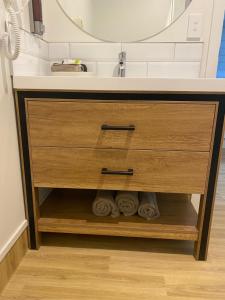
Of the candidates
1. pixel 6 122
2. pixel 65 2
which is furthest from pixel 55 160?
pixel 65 2

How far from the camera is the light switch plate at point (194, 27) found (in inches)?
44.1

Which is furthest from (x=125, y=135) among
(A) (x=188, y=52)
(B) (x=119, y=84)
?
(A) (x=188, y=52)

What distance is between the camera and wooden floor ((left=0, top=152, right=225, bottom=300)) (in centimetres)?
78

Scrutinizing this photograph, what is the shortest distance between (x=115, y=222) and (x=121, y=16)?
38.8 inches

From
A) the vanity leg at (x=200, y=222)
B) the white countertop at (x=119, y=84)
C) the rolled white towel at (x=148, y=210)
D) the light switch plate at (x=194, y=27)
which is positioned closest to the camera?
the white countertop at (x=119, y=84)

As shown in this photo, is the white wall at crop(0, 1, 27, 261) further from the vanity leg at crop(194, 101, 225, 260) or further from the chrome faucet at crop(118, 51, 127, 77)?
the vanity leg at crop(194, 101, 225, 260)

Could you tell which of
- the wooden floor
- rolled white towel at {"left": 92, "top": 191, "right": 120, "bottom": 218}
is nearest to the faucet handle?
rolled white towel at {"left": 92, "top": 191, "right": 120, "bottom": 218}

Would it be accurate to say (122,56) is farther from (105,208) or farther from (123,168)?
(105,208)

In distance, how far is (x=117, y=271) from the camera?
879 millimetres

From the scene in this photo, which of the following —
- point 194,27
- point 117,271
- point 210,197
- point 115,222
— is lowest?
point 117,271

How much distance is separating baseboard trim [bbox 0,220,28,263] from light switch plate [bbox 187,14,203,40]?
3.78 feet

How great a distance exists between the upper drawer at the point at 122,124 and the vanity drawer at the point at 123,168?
0.03 m

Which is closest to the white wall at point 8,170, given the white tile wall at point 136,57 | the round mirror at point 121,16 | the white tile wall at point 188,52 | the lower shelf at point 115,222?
the lower shelf at point 115,222

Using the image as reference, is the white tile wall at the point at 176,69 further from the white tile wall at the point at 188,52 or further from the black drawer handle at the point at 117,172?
the black drawer handle at the point at 117,172
